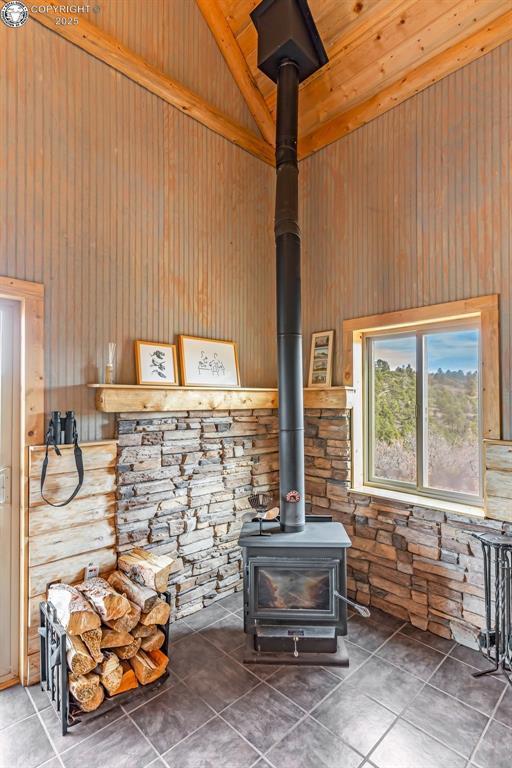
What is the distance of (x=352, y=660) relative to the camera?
96.2 inches

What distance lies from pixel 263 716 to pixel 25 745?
1.15 meters

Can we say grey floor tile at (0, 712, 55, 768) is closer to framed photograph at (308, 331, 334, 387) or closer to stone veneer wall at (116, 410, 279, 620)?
stone veneer wall at (116, 410, 279, 620)

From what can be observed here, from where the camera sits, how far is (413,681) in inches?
88.4

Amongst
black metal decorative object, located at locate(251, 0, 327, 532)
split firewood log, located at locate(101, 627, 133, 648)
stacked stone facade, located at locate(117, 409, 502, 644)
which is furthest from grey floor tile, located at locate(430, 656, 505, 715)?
split firewood log, located at locate(101, 627, 133, 648)

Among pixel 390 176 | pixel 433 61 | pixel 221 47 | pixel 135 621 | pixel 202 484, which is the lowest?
pixel 135 621

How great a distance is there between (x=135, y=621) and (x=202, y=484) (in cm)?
107

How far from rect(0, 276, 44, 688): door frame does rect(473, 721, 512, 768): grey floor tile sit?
2392mm

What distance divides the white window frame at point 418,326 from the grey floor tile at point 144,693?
1.83 metres

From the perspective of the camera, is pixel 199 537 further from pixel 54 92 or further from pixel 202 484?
pixel 54 92

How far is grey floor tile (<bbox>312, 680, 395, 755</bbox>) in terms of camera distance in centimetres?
188

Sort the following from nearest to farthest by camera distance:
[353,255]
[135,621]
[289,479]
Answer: [135,621] → [289,479] → [353,255]

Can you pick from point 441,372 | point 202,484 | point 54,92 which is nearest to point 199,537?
point 202,484

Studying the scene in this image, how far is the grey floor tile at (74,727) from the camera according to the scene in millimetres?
1863

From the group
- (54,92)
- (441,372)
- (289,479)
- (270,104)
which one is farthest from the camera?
(270,104)
